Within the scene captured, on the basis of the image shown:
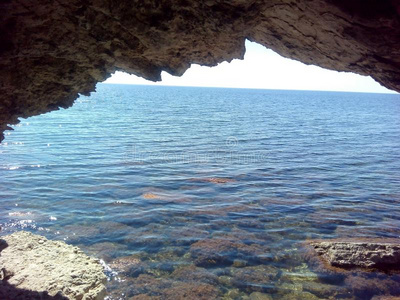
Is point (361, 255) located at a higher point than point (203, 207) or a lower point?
higher

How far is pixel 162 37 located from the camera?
637 cm

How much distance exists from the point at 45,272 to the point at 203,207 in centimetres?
932

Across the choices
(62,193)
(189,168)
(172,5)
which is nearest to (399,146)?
(189,168)

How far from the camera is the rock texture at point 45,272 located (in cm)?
692

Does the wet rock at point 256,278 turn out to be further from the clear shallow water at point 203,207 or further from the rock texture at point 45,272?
the rock texture at point 45,272

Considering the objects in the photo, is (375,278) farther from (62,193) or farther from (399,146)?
(399,146)

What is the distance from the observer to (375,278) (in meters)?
10.3

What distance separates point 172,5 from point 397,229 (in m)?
14.6

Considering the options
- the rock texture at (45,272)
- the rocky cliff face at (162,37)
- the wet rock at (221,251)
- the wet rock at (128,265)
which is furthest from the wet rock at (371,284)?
the rock texture at (45,272)

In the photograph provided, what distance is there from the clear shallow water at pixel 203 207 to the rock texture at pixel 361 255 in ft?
1.54

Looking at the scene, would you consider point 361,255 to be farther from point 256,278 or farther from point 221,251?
point 221,251

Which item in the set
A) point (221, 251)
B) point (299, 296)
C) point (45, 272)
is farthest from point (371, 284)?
point (45, 272)

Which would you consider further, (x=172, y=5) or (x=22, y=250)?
(x=22, y=250)

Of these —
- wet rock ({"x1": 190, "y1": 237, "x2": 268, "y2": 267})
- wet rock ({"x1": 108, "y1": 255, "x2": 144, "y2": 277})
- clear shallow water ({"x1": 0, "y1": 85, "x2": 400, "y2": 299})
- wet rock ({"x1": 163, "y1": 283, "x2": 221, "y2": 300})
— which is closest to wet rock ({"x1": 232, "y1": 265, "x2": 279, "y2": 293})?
clear shallow water ({"x1": 0, "y1": 85, "x2": 400, "y2": 299})
